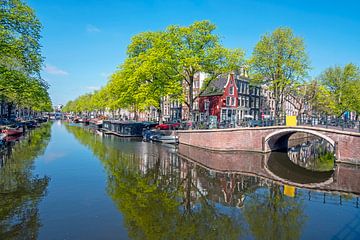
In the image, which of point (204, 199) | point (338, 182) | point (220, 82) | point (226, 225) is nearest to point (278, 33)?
point (220, 82)

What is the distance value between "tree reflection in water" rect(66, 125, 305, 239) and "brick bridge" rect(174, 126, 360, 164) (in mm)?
9375

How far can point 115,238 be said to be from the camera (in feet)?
30.3

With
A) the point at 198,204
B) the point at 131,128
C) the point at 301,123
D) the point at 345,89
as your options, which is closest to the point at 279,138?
the point at 301,123

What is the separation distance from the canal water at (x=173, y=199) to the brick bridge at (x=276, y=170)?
0.07 meters

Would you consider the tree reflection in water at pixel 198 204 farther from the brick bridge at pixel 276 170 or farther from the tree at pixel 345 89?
the tree at pixel 345 89

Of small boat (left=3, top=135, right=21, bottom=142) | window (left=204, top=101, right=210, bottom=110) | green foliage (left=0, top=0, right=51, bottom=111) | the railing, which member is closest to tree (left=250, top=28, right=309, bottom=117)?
the railing

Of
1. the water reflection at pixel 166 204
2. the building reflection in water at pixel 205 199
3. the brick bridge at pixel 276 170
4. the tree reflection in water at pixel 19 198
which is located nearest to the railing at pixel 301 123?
the brick bridge at pixel 276 170

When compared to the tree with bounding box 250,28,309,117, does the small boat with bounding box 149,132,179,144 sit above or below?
below

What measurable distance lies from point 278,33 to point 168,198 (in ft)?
105

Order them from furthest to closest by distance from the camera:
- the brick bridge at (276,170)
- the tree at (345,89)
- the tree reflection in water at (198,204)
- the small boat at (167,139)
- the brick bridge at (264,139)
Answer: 1. the tree at (345,89)
2. the small boat at (167,139)
3. the brick bridge at (264,139)
4. the brick bridge at (276,170)
5. the tree reflection in water at (198,204)

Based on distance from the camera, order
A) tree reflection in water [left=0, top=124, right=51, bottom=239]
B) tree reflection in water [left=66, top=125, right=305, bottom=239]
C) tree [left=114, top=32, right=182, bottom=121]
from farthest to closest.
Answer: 1. tree [left=114, top=32, right=182, bottom=121]
2. tree reflection in water [left=66, top=125, right=305, bottom=239]
3. tree reflection in water [left=0, top=124, right=51, bottom=239]

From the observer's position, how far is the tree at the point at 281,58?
124ft

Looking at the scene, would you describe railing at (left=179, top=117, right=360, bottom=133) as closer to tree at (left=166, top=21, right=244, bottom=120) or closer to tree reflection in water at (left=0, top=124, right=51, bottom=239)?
tree at (left=166, top=21, right=244, bottom=120)

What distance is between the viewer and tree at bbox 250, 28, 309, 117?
37750mm
